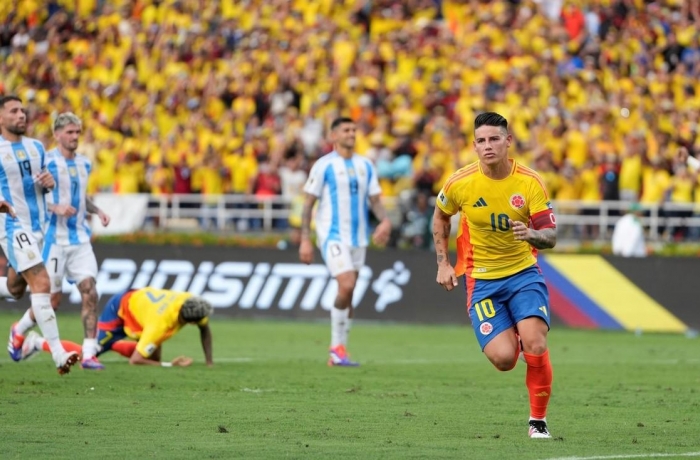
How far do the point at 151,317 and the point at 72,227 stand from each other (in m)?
1.35

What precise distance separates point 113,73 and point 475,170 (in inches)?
918

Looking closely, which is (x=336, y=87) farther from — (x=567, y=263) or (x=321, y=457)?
(x=321, y=457)

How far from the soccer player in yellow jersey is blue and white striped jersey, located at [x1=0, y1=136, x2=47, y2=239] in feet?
16.1

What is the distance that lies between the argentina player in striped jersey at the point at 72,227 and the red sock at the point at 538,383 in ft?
19.2

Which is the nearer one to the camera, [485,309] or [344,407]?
[485,309]

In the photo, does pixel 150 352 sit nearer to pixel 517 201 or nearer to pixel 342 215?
pixel 342 215

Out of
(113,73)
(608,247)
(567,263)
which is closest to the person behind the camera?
(567,263)

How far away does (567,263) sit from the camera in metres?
22.2

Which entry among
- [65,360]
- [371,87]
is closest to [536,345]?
[65,360]

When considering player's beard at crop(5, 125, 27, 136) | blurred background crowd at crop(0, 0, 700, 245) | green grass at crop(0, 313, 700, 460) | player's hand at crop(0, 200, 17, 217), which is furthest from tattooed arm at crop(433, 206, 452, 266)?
blurred background crowd at crop(0, 0, 700, 245)

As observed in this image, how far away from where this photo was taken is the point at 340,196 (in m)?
15.6

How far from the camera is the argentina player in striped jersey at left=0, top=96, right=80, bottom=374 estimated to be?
12383mm

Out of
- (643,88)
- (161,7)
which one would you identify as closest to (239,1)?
(161,7)

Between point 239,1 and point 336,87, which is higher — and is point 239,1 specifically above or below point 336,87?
above
